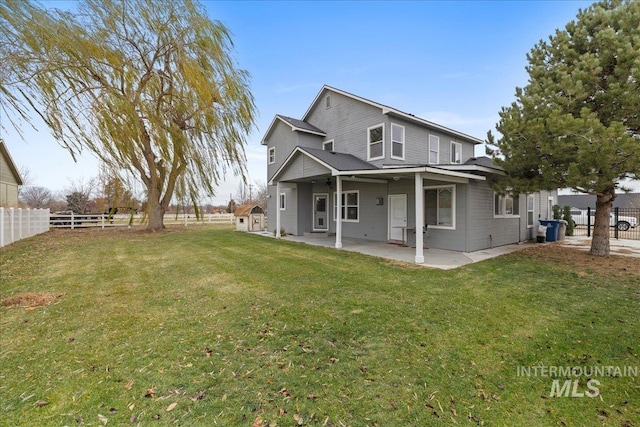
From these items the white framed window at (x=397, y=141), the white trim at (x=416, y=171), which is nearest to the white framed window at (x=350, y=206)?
the white framed window at (x=397, y=141)

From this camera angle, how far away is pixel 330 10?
12219 millimetres

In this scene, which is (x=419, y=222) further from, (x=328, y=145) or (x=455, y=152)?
(x=455, y=152)

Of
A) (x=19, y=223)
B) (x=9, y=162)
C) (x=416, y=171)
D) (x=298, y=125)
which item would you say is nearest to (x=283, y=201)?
(x=298, y=125)

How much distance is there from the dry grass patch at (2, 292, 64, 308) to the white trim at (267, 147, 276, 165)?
13.0 m

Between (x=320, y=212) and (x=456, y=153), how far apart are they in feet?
25.0

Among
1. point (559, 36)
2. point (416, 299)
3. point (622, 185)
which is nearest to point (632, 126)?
point (622, 185)

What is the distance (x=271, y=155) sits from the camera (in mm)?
17703

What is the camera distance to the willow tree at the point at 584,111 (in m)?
6.69

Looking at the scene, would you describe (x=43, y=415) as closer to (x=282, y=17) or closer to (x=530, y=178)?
(x=530, y=178)

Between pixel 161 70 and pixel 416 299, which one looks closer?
pixel 416 299

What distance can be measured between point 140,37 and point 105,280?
8.39 metres

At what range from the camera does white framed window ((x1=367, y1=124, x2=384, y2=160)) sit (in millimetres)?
12047

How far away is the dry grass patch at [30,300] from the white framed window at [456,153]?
15279mm

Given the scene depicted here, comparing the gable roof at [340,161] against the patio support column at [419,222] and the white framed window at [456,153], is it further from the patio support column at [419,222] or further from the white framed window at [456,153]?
the white framed window at [456,153]
